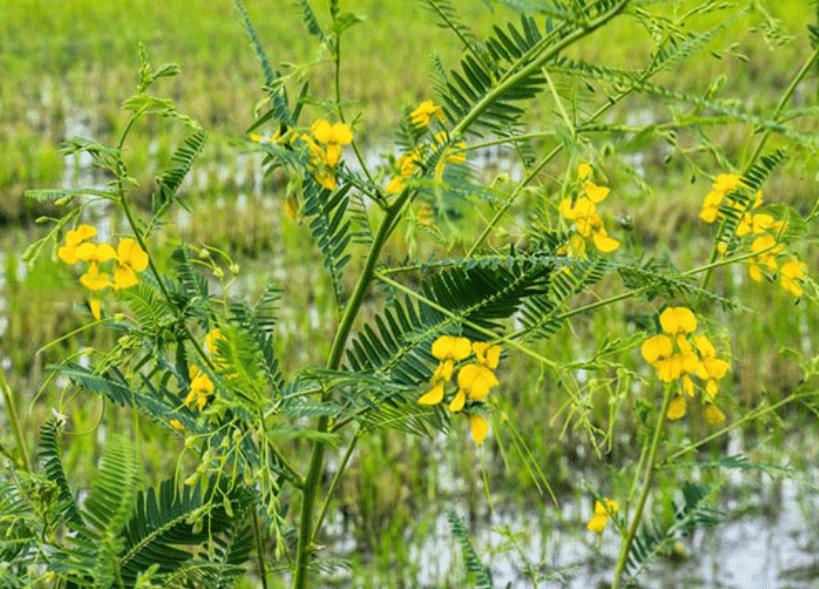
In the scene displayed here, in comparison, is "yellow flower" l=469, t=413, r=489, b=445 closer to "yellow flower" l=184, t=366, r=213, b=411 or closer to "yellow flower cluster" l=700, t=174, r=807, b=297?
"yellow flower" l=184, t=366, r=213, b=411

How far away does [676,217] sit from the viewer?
180 inches

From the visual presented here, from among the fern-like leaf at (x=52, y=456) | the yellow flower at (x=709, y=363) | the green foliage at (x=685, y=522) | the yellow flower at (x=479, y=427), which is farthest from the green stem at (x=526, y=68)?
the green foliage at (x=685, y=522)

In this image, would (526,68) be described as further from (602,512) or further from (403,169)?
(602,512)

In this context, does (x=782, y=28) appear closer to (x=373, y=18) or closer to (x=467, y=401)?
(x=467, y=401)

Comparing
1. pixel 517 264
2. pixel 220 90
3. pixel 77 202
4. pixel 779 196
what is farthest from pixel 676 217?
pixel 517 264

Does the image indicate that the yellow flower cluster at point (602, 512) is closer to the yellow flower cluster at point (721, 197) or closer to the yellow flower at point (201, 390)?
the yellow flower cluster at point (721, 197)

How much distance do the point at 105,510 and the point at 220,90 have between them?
5.94 metres

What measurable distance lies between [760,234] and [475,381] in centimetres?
48

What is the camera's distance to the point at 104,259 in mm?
917

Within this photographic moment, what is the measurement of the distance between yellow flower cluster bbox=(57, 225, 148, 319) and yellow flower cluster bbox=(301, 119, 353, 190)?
0.56 feet

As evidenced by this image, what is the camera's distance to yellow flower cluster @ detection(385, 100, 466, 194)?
33.9 inches

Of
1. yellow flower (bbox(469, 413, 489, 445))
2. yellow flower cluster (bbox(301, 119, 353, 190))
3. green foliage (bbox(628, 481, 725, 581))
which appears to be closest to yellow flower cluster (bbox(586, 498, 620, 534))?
green foliage (bbox(628, 481, 725, 581))

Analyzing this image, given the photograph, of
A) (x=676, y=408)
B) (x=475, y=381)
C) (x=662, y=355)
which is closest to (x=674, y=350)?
(x=662, y=355)

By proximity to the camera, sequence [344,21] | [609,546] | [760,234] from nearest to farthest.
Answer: [344,21], [760,234], [609,546]
